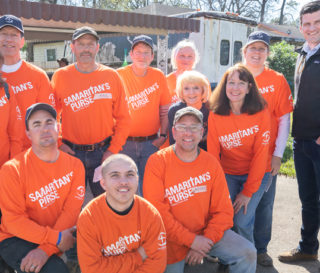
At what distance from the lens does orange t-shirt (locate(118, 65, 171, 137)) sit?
4137mm

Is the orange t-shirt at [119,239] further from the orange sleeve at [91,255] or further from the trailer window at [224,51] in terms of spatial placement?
the trailer window at [224,51]

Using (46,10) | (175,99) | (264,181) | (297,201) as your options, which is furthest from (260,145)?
(46,10)

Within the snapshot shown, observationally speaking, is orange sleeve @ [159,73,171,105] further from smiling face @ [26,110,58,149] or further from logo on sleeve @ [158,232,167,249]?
logo on sleeve @ [158,232,167,249]

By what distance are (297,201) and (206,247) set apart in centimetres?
307

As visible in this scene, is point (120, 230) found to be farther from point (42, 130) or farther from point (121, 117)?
point (121, 117)

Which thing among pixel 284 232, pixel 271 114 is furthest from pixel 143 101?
pixel 284 232

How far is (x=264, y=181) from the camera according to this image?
346cm

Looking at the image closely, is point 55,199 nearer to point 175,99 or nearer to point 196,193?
point 196,193

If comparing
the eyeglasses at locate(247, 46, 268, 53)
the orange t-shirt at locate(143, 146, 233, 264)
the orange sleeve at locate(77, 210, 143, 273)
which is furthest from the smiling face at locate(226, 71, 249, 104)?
the orange sleeve at locate(77, 210, 143, 273)

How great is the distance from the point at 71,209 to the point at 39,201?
28 centimetres

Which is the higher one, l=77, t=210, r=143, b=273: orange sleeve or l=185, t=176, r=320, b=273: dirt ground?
l=77, t=210, r=143, b=273: orange sleeve

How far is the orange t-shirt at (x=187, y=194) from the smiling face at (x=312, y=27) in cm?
175

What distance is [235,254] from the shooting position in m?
2.83

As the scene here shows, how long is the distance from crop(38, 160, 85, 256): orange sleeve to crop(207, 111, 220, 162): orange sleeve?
1.33m
